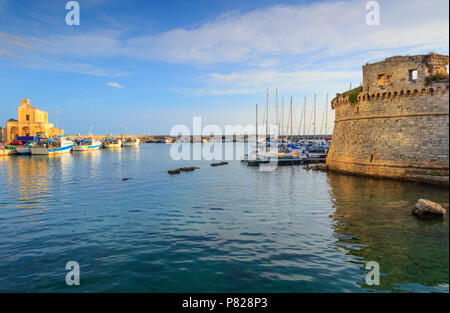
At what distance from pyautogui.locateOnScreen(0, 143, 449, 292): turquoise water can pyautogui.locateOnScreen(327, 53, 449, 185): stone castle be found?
11.0 ft

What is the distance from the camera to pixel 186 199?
1902 centimetres

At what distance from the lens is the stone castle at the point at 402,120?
21859 millimetres

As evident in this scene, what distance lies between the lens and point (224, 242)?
10.8 meters

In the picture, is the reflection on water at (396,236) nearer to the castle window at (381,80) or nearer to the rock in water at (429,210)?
the rock in water at (429,210)

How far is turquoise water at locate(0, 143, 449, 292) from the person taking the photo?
25.1 feet

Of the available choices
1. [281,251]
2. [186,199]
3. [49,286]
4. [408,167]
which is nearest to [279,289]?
[281,251]

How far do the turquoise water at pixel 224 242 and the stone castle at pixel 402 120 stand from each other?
3.36 metres

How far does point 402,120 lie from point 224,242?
2121 centimetres

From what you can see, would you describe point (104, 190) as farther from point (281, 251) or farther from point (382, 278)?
point (382, 278)

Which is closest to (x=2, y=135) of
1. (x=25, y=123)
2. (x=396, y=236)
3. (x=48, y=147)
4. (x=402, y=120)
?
(x=25, y=123)

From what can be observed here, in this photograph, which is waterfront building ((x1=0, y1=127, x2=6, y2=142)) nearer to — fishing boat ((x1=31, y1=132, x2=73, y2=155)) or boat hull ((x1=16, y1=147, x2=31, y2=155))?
fishing boat ((x1=31, y1=132, x2=73, y2=155))

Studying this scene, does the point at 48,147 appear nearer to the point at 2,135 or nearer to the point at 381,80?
the point at 2,135
